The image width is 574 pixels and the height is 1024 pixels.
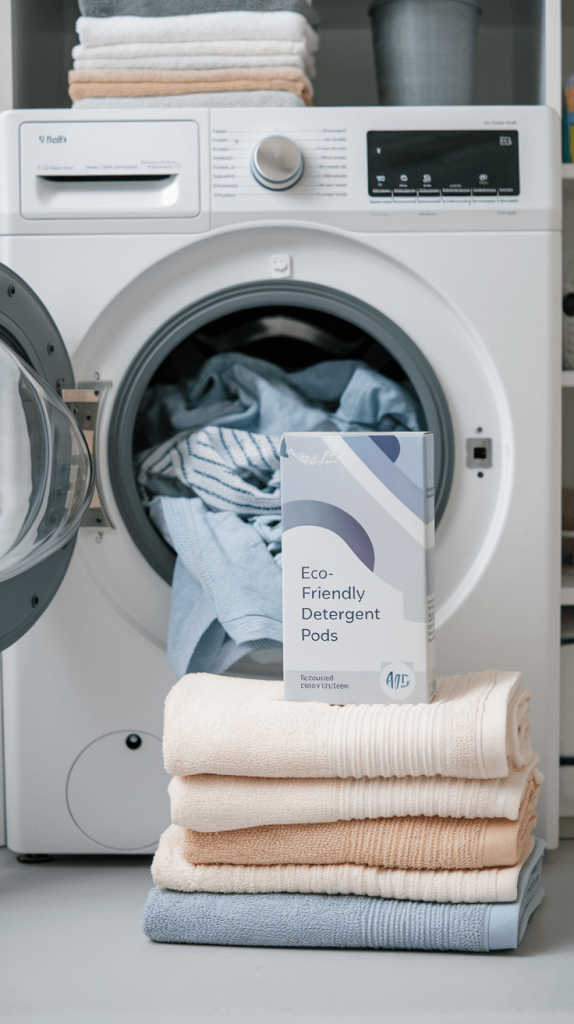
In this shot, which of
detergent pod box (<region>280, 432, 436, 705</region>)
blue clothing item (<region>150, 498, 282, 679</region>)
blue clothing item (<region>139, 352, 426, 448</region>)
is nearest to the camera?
detergent pod box (<region>280, 432, 436, 705</region>)

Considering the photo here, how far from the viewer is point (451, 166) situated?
1.04 meters

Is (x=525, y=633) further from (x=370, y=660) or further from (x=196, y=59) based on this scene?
(x=196, y=59)

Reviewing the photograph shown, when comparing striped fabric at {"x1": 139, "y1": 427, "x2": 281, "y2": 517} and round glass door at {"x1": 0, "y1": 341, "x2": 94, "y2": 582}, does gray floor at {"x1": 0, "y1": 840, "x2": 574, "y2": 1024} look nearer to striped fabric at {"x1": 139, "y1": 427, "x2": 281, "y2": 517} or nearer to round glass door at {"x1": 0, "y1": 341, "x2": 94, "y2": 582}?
round glass door at {"x1": 0, "y1": 341, "x2": 94, "y2": 582}

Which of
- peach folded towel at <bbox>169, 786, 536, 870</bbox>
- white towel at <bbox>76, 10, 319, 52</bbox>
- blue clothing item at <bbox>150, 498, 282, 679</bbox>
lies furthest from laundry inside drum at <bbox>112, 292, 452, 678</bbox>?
white towel at <bbox>76, 10, 319, 52</bbox>

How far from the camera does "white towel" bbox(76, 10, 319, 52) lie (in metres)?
1.04

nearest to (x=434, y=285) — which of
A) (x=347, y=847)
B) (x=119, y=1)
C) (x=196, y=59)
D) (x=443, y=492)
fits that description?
(x=443, y=492)

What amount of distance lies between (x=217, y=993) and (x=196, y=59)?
1.01 metres

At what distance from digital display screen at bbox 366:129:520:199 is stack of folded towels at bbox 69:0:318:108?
133 mm

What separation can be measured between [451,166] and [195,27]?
0.35 m

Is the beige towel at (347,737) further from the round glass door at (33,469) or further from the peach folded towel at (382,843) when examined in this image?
the round glass door at (33,469)

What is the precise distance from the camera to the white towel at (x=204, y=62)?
3.45 ft

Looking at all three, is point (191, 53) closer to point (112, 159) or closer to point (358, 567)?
point (112, 159)

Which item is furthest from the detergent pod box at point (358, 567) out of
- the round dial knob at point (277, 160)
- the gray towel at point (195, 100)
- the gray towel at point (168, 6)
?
the gray towel at point (168, 6)

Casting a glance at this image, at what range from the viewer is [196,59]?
41.4 inches
